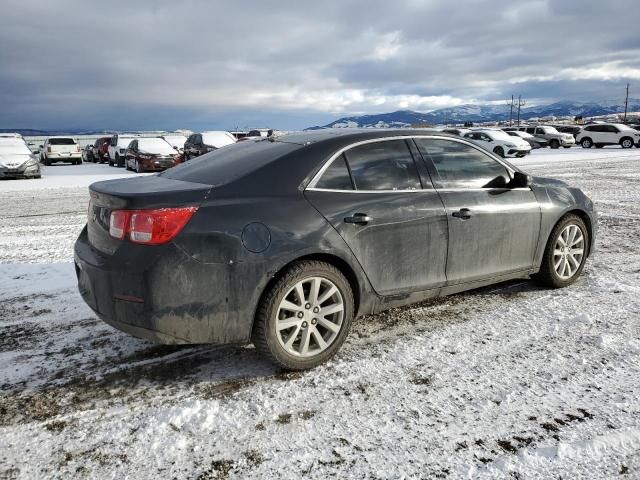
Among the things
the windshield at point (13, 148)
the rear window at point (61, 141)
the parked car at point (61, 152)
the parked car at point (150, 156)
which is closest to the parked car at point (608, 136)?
the parked car at point (150, 156)

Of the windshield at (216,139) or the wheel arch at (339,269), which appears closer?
the wheel arch at (339,269)

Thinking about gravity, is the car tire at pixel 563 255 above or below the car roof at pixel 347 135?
below

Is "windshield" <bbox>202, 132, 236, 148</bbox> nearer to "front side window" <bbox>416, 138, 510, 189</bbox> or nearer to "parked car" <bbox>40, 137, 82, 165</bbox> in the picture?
"parked car" <bbox>40, 137, 82, 165</bbox>

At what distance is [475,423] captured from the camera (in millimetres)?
2695

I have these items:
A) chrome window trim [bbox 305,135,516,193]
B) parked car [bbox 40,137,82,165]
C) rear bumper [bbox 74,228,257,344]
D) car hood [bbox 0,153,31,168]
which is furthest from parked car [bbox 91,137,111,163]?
rear bumper [bbox 74,228,257,344]

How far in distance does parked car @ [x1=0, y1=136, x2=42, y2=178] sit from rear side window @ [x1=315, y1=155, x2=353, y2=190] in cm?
1801

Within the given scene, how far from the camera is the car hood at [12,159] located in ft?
58.4

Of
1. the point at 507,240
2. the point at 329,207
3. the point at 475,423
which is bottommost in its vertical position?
the point at 475,423

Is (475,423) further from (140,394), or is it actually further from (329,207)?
(140,394)

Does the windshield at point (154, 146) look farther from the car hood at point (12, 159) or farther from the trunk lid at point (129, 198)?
the trunk lid at point (129, 198)

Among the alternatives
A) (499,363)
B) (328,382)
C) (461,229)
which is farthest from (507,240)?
(328,382)

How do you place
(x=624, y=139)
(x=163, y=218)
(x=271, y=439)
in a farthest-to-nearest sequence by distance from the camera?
(x=624, y=139) < (x=163, y=218) < (x=271, y=439)

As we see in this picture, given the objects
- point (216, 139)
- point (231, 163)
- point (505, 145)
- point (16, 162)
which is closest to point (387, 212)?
point (231, 163)

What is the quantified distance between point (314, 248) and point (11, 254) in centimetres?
514
